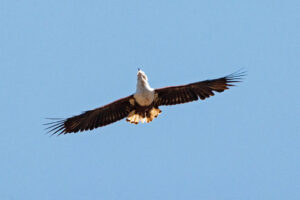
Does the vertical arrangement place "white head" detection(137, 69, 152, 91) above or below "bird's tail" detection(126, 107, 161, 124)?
above

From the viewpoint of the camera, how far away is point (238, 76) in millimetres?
16281

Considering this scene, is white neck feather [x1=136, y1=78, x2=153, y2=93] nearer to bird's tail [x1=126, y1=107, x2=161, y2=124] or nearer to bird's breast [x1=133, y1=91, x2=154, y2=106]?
bird's breast [x1=133, y1=91, x2=154, y2=106]

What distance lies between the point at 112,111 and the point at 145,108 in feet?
2.70

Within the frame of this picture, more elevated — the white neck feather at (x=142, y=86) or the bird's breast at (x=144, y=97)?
the white neck feather at (x=142, y=86)

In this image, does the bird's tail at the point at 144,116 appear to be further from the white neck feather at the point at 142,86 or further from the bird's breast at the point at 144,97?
the white neck feather at the point at 142,86

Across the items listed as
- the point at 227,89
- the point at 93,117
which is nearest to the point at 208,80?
the point at 227,89

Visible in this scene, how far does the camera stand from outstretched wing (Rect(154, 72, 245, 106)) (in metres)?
16.4

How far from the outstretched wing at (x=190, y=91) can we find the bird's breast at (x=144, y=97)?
20cm

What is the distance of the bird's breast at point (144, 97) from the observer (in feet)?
54.2

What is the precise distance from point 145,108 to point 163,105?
47cm

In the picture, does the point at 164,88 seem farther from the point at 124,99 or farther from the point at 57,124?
the point at 57,124

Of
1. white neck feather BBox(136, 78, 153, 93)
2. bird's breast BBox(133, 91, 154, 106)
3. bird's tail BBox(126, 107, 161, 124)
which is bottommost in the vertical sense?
bird's tail BBox(126, 107, 161, 124)

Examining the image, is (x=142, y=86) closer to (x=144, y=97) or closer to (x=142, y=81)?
(x=142, y=81)

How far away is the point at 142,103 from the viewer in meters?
16.7
